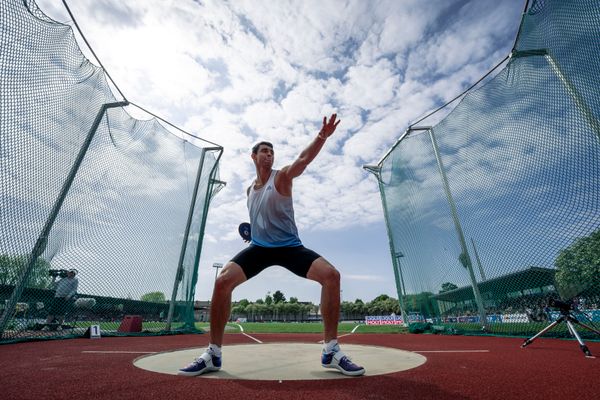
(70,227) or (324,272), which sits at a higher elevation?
(70,227)

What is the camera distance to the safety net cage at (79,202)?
435cm

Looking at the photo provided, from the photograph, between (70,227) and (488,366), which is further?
(70,227)

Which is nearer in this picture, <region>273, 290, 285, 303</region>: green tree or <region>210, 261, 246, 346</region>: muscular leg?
<region>210, 261, 246, 346</region>: muscular leg

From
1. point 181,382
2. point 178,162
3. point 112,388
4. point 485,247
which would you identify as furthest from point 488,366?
point 178,162

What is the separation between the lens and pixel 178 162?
870 cm

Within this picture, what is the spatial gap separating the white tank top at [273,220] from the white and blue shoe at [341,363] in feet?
3.35

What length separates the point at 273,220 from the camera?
3.00 m

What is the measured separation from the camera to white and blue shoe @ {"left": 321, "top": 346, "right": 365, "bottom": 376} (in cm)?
225

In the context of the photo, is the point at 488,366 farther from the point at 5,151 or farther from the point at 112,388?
the point at 5,151

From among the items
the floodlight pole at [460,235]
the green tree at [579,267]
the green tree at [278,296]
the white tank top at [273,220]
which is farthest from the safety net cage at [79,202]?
the green tree at [278,296]

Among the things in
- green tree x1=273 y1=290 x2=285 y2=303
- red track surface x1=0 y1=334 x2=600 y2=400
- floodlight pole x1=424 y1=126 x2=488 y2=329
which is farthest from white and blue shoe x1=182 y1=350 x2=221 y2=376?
green tree x1=273 y1=290 x2=285 y2=303

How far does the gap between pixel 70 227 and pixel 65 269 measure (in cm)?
78

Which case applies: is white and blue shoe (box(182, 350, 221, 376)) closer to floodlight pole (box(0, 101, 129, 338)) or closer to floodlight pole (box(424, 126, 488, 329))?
floodlight pole (box(0, 101, 129, 338))

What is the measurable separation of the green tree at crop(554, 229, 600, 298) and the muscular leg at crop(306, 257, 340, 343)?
4348 millimetres
